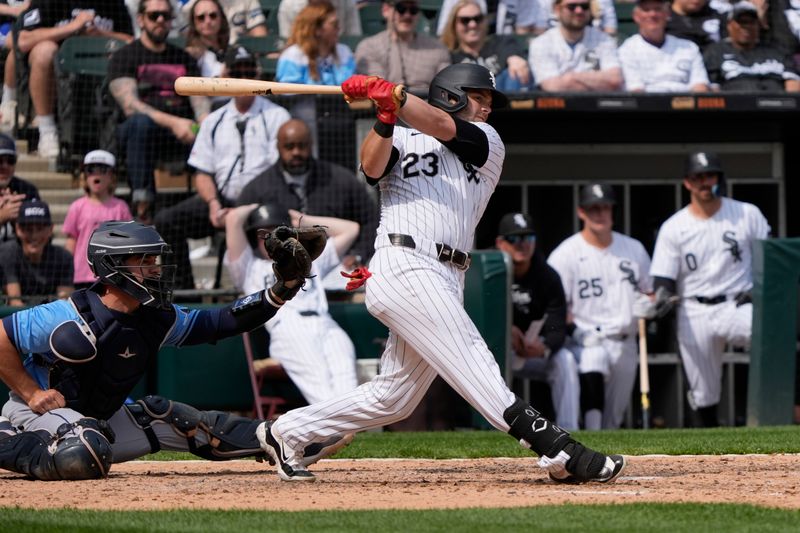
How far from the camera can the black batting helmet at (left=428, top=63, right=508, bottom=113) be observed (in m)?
5.25

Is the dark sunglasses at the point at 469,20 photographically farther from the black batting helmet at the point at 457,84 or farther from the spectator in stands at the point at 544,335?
the black batting helmet at the point at 457,84

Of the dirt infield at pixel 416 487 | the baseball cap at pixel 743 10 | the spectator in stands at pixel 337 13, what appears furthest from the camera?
the spectator in stands at pixel 337 13

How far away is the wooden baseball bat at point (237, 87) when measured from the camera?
5.19m

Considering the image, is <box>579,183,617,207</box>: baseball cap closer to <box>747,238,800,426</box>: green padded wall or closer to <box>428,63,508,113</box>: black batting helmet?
<box>747,238,800,426</box>: green padded wall

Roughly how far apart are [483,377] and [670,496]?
745 millimetres

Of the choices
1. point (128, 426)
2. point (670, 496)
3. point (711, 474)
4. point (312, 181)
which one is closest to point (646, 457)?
point (711, 474)

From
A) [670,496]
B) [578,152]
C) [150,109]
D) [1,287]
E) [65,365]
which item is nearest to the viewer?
[670,496]

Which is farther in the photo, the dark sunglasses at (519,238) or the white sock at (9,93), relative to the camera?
the white sock at (9,93)

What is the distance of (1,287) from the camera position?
9.12 meters

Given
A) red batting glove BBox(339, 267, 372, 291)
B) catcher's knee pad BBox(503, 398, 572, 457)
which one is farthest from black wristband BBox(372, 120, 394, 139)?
catcher's knee pad BBox(503, 398, 572, 457)

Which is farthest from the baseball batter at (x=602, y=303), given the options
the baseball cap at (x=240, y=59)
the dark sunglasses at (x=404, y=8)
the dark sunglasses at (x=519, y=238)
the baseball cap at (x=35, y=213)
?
the baseball cap at (x=35, y=213)

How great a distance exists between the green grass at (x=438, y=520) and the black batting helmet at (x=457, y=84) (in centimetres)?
158

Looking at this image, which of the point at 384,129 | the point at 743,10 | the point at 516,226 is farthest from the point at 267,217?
the point at 743,10

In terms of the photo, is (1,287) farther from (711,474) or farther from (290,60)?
(711,474)
